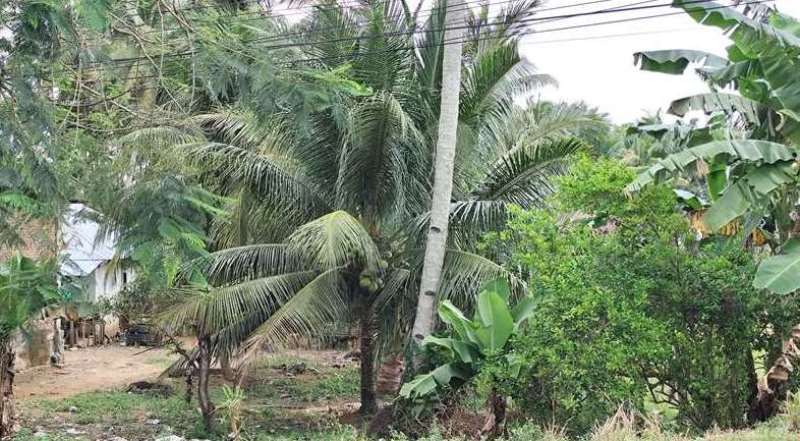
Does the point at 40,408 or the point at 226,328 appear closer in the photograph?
the point at 226,328

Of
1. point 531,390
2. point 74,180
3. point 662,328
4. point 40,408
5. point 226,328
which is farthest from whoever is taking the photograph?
point 40,408

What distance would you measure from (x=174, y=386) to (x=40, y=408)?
317 centimetres

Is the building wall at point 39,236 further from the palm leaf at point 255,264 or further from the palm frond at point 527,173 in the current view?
the palm frond at point 527,173

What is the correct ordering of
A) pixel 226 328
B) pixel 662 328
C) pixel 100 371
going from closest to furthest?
pixel 662 328 < pixel 226 328 < pixel 100 371

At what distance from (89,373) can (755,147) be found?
16.8m

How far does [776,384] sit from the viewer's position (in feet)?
27.6

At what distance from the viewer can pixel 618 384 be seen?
330 inches

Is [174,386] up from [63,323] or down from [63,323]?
down

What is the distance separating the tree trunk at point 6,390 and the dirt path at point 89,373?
394 centimetres

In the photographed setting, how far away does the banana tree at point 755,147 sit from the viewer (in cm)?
730

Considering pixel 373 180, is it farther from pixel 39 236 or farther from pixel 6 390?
pixel 6 390

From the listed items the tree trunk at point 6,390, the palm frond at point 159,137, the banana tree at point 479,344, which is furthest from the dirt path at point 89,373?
the banana tree at point 479,344

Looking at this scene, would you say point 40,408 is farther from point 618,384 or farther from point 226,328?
point 618,384

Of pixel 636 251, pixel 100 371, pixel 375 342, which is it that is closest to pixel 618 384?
pixel 636 251
